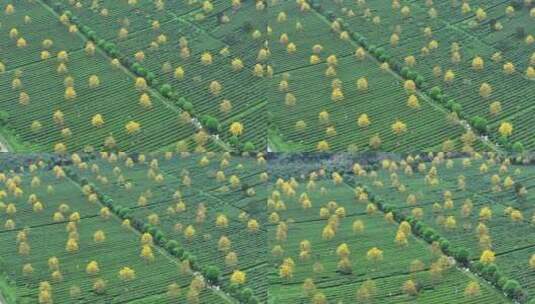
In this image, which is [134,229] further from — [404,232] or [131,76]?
[404,232]

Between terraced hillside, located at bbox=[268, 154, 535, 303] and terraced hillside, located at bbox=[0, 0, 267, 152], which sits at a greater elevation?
terraced hillside, located at bbox=[0, 0, 267, 152]

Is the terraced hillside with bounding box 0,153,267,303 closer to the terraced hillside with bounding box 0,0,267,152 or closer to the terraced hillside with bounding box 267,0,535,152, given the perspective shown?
the terraced hillside with bounding box 0,0,267,152

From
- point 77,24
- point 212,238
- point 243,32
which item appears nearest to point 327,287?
point 212,238

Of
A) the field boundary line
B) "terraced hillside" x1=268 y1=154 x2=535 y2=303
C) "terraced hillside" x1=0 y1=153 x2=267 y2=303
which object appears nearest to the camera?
"terraced hillside" x1=268 y1=154 x2=535 y2=303

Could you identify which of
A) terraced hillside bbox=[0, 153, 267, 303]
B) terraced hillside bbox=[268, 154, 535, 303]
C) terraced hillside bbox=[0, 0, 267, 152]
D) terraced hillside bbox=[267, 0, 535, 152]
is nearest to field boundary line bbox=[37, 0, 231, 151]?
terraced hillside bbox=[0, 0, 267, 152]

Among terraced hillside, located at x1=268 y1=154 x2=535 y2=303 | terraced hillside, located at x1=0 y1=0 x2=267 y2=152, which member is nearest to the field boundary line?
terraced hillside, located at x1=0 y1=0 x2=267 y2=152

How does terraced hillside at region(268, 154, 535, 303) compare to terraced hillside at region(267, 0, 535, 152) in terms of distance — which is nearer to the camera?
terraced hillside at region(268, 154, 535, 303)

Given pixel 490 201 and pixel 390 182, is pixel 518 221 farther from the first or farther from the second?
pixel 390 182

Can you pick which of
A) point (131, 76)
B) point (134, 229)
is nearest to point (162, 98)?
point (131, 76)

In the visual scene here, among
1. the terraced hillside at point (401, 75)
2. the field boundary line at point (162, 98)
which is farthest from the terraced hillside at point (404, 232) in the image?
the field boundary line at point (162, 98)

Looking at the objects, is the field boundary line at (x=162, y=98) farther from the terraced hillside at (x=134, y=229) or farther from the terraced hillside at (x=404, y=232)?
the terraced hillside at (x=404, y=232)

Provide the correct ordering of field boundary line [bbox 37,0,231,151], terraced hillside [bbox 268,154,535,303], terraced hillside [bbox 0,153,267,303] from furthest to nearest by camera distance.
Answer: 1. field boundary line [bbox 37,0,231,151]
2. terraced hillside [bbox 0,153,267,303]
3. terraced hillside [bbox 268,154,535,303]
